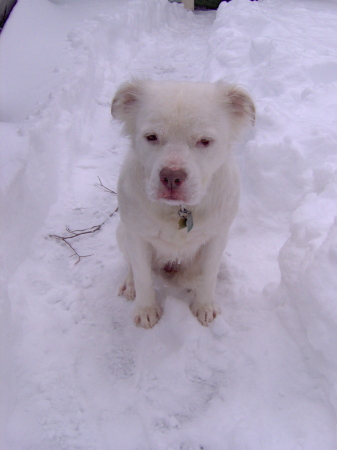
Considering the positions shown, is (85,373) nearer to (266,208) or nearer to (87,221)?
(87,221)

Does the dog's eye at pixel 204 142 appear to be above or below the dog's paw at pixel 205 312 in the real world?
above

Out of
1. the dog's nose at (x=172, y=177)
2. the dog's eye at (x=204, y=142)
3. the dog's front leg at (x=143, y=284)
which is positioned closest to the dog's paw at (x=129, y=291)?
the dog's front leg at (x=143, y=284)

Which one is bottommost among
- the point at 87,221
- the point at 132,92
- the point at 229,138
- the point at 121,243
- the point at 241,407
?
the point at 87,221

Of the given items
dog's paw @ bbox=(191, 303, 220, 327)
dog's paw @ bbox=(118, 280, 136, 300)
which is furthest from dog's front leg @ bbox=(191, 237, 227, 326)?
dog's paw @ bbox=(118, 280, 136, 300)

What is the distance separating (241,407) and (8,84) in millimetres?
4365

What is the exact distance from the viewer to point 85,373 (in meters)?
2.19

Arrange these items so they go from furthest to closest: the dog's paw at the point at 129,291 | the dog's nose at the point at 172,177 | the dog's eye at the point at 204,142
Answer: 1. the dog's paw at the point at 129,291
2. the dog's eye at the point at 204,142
3. the dog's nose at the point at 172,177

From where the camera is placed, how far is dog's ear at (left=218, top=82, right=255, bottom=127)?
2.03 m

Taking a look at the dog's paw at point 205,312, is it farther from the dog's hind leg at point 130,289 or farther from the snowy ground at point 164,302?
the dog's hind leg at point 130,289

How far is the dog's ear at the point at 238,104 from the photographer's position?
2033 millimetres

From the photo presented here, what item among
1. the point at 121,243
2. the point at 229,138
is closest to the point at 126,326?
the point at 121,243

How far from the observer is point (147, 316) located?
2443 millimetres

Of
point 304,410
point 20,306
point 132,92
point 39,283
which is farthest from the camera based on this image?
point 39,283

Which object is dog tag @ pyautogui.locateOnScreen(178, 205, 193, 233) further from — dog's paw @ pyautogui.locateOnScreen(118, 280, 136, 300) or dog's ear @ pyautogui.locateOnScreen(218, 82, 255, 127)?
dog's paw @ pyautogui.locateOnScreen(118, 280, 136, 300)
